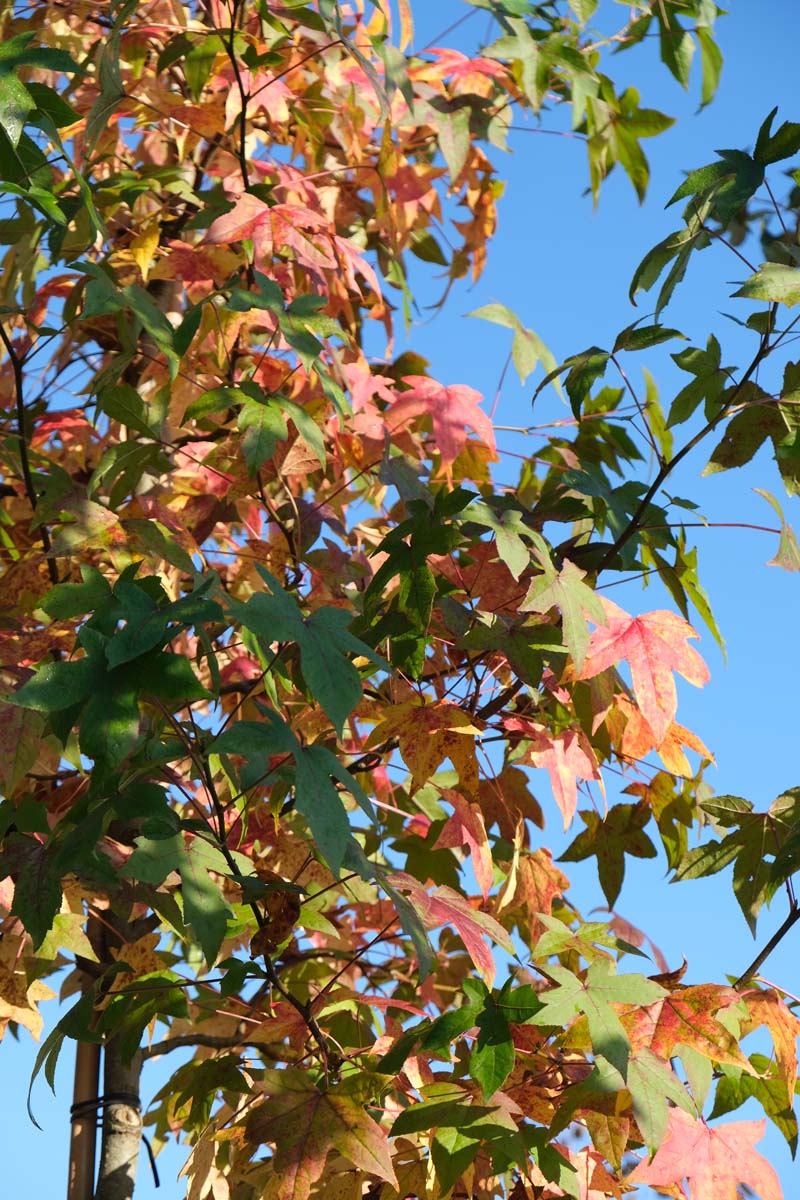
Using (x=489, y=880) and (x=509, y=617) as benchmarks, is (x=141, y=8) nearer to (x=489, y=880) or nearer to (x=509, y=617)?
(x=509, y=617)

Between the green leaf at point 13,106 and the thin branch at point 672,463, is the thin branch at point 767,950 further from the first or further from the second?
the green leaf at point 13,106

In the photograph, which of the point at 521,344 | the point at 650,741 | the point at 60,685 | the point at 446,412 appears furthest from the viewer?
the point at 521,344

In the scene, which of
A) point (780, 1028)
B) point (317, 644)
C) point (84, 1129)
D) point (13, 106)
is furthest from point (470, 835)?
point (13, 106)

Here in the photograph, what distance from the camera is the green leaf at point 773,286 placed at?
123 cm

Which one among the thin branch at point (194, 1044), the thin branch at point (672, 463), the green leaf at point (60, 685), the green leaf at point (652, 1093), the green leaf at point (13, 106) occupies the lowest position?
the green leaf at point (652, 1093)

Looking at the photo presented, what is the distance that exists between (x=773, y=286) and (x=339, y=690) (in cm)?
58

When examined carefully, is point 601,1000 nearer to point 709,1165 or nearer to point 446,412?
point 709,1165

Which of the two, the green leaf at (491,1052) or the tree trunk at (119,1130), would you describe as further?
the tree trunk at (119,1130)

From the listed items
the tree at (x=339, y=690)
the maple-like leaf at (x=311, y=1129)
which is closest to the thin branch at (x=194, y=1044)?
the tree at (x=339, y=690)

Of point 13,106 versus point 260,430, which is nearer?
point 13,106

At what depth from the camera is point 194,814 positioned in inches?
74.2

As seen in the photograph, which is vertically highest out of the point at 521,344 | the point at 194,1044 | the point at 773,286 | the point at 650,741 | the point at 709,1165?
the point at 521,344

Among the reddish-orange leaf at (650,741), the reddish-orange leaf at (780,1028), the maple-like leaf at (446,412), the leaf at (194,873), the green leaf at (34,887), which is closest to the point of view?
the leaf at (194,873)

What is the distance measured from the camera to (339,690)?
3.52ft
